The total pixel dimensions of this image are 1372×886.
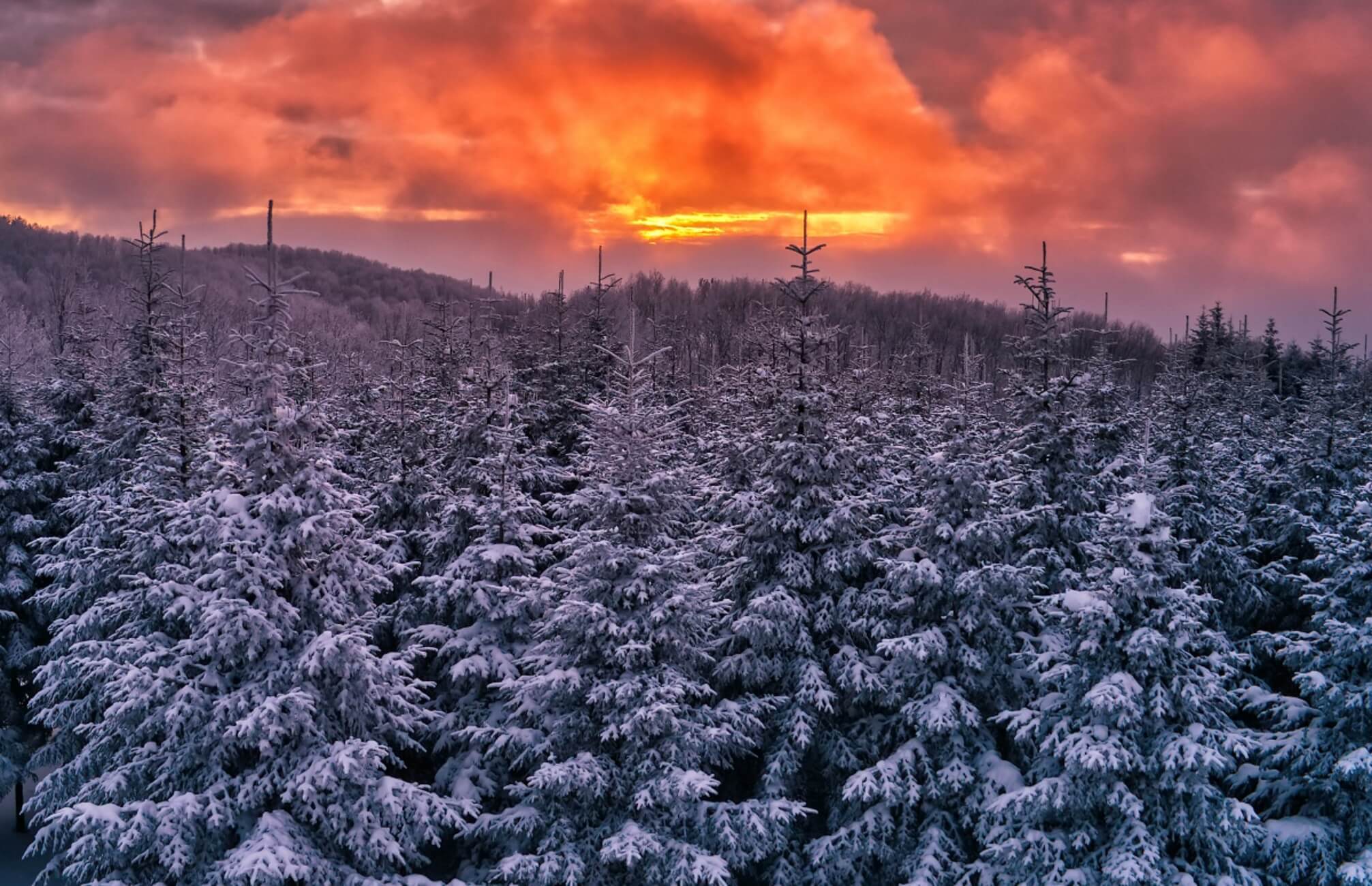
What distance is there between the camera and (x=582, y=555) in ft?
54.2

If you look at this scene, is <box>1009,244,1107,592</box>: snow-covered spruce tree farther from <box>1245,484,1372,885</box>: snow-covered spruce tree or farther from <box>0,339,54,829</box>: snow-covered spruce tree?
<box>0,339,54,829</box>: snow-covered spruce tree

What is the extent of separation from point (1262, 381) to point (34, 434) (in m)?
65.4

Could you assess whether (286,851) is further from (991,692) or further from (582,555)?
(991,692)

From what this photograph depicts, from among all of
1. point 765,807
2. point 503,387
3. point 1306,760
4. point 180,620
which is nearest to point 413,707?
point 180,620

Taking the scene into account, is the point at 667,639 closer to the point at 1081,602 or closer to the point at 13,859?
the point at 1081,602

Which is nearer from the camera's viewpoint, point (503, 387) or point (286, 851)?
point (286, 851)

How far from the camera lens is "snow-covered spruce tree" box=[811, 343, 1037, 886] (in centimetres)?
1697

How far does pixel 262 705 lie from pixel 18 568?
17.6 m

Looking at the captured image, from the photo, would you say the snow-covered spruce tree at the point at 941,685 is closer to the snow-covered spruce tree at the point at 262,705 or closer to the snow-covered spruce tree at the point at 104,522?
the snow-covered spruce tree at the point at 262,705

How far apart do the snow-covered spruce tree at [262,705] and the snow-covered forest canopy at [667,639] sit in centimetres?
7

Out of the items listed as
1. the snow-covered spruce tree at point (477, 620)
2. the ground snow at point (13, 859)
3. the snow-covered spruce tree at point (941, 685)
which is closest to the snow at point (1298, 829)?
the snow-covered spruce tree at point (941, 685)

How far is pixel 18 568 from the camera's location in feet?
82.0

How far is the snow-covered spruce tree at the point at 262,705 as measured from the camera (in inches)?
504

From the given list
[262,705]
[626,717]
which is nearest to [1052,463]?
[626,717]
